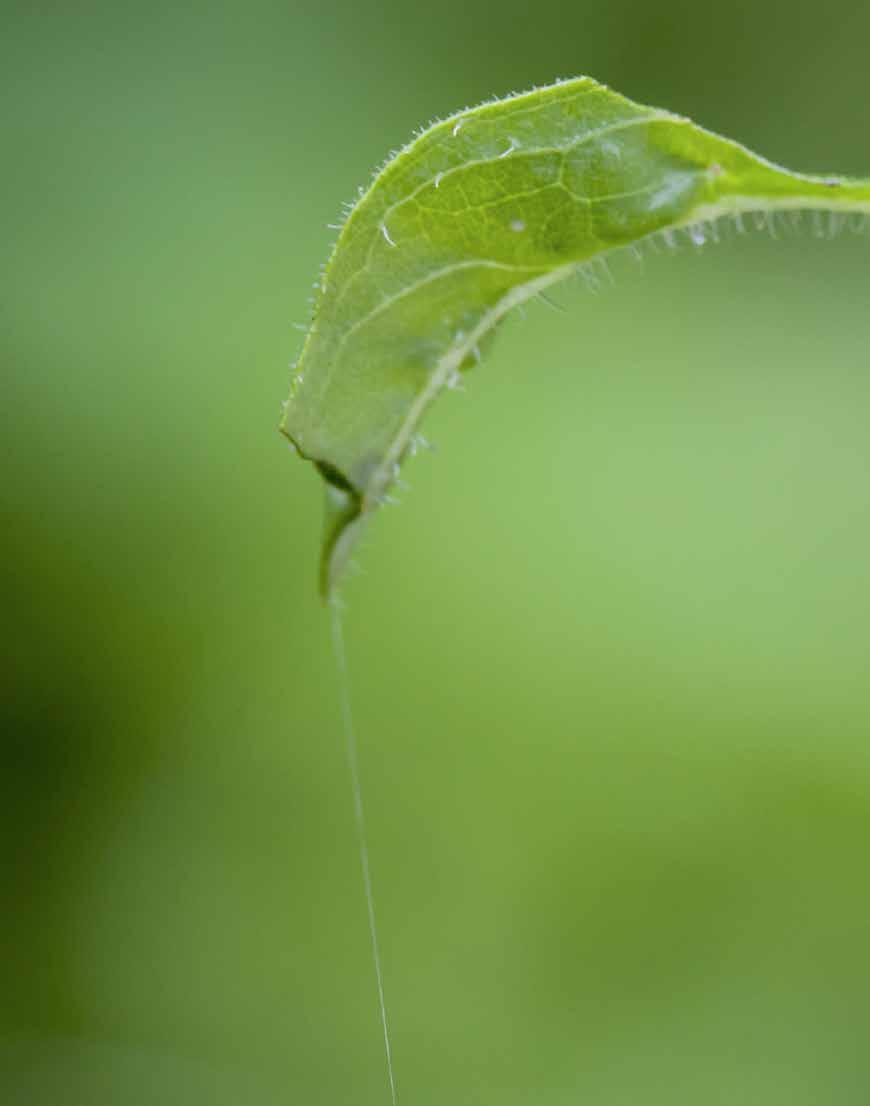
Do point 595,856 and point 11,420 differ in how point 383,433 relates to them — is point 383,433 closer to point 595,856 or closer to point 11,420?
point 595,856

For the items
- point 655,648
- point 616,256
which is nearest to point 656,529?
point 655,648

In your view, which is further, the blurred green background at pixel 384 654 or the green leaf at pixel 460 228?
the blurred green background at pixel 384 654

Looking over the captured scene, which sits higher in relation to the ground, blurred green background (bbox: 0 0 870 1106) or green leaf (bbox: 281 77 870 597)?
green leaf (bbox: 281 77 870 597)

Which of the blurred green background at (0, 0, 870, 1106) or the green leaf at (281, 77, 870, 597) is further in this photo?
the blurred green background at (0, 0, 870, 1106)

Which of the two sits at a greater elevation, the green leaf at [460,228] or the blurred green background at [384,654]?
the green leaf at [460,228]
